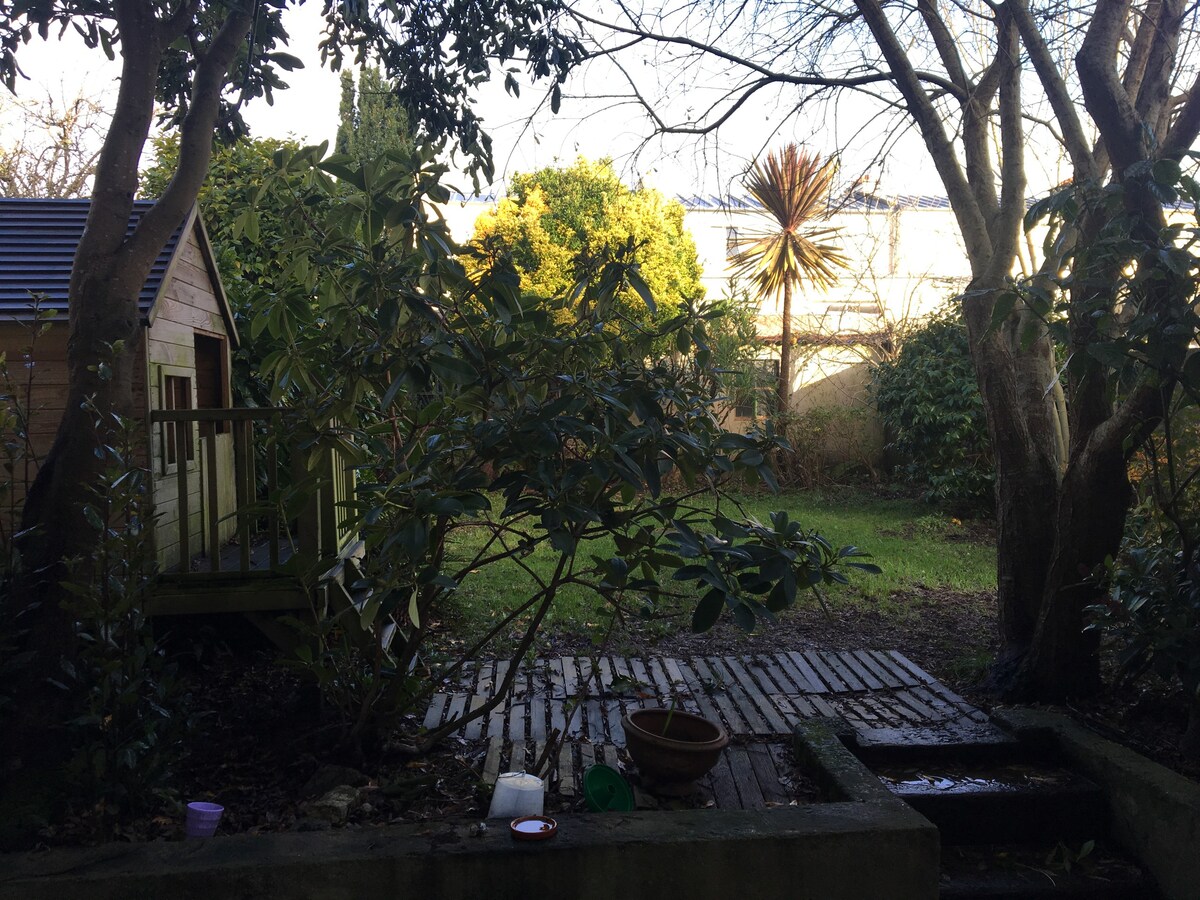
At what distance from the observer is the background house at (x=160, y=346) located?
189 inches

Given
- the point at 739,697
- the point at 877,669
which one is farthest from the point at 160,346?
the point at 877,669

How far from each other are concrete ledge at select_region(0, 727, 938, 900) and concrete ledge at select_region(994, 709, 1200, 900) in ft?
3.35

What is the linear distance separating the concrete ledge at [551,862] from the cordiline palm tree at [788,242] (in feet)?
36.8

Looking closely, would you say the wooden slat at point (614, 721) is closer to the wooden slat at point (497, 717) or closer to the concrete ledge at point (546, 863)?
the wooden slat at point (497, 717)

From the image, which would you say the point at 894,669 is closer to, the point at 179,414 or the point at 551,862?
the point at 551,862

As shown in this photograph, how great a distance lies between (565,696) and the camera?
505 centimetres

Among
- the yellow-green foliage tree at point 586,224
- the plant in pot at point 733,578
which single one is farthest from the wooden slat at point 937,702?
the yellow-green foliage tree at point 586,224

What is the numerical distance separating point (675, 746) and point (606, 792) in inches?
13.4

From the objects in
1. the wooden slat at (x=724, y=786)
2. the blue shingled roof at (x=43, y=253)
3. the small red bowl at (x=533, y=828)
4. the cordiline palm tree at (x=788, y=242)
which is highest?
the cordiline palm tree at (x=788, y=242)

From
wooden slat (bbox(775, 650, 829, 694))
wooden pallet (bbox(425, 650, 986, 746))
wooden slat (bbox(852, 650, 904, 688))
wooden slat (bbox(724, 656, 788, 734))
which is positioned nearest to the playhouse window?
wooden pallet (bbox(425, 650, 986, 746))

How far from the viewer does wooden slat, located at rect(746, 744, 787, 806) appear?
3.82 m

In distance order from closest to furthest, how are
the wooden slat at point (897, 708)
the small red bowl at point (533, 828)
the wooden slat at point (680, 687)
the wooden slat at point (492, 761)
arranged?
1. the small red bowl at point (533, 828)
2. the wooden slat at point (492, 761)
3. the wooden slat at point (897, 708)
4. the wooden slat at point (680, 687)

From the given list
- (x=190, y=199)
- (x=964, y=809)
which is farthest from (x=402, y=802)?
(x=190, y=199)

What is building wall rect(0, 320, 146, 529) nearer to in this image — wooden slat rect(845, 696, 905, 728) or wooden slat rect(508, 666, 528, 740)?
wooden slat rect(508, 666, 528, 740)
